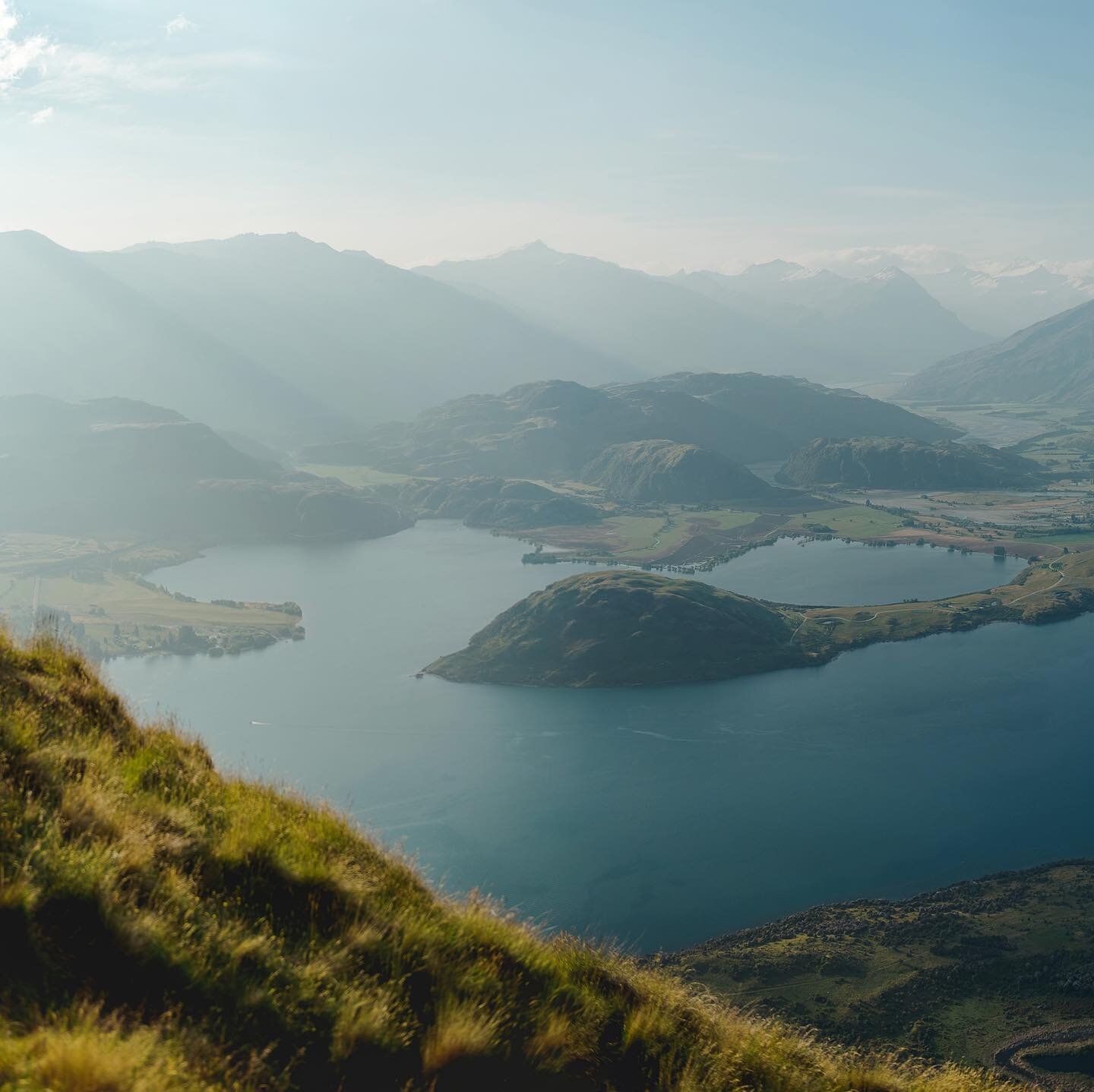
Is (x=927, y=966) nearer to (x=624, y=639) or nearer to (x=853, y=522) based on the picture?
(x=624, y=639)

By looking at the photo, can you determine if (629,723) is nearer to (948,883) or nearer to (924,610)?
(948,883)

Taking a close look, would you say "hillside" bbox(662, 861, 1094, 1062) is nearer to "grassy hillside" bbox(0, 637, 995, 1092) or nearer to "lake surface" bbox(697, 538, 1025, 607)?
"grassy hillside" bbox(0, 637, 995, 1092)

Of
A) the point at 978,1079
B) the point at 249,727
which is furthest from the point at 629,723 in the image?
the point at 978,1079

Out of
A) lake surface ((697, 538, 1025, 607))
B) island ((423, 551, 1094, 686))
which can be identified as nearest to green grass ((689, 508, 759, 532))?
lake surface ((697, 538, 1025, 607))

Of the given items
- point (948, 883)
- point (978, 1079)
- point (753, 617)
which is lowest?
point (948, 883)

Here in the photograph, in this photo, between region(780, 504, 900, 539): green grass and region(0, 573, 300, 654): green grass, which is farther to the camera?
region(780, 504, 900, 539): green grass
